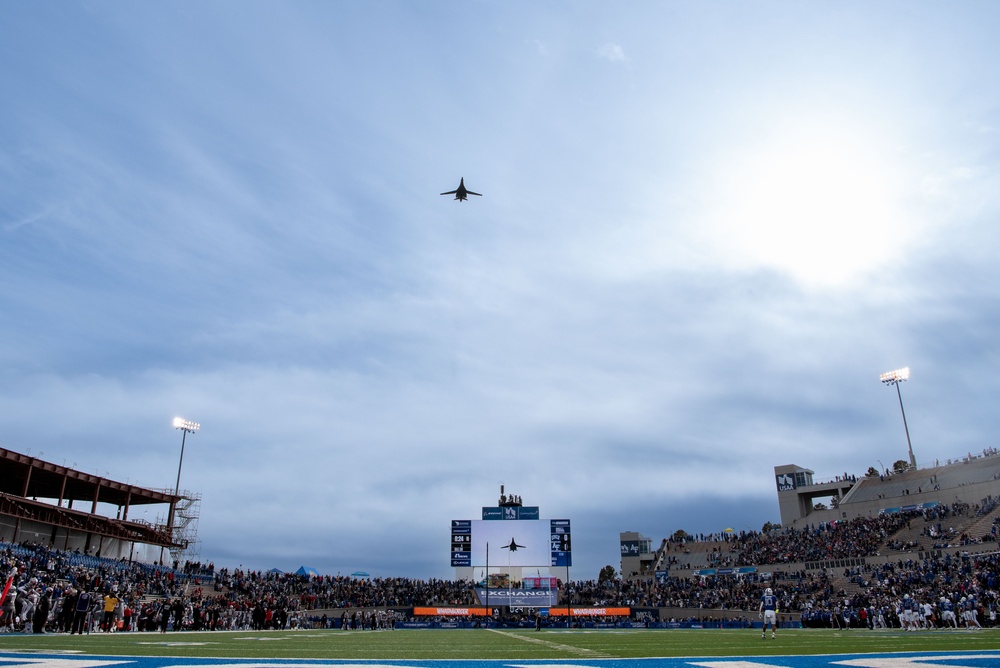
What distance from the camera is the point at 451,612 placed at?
6200cm

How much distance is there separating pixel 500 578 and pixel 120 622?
41864mm

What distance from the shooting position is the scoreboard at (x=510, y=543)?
67312mm

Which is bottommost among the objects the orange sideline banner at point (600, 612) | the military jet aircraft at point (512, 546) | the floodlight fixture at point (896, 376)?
the orange sideline banner at point (600, 612)

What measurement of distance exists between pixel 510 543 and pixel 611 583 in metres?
17.7

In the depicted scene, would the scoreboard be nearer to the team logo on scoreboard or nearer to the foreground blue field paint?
the team logo on scoreboard

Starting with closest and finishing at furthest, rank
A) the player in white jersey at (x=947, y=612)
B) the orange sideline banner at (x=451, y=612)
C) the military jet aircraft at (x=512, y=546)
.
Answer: the player in white jersey at (x=947, y=612), the orange sideline banner at (x=451, y=612), the military jet aircraft at (x=512, y=546)

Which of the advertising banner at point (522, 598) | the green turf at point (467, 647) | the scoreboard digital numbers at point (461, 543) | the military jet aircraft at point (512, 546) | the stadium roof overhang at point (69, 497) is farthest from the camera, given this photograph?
the military jet aircraft at point (512, 546)

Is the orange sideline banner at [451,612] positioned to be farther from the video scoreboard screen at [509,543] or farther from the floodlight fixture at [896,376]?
the floodlight fixture at [896,376]

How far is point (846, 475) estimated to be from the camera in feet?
271

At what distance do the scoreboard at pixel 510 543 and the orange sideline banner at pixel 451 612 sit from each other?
471 cm

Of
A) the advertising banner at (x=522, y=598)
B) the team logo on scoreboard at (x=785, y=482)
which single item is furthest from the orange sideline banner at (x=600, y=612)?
the team logo on scoreboard at (x=785, y=482)

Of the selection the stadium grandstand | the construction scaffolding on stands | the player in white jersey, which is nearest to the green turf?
the stadium grandstand

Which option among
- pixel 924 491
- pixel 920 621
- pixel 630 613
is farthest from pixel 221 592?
pixel 924 491

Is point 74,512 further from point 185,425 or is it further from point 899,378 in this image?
point 899,378
